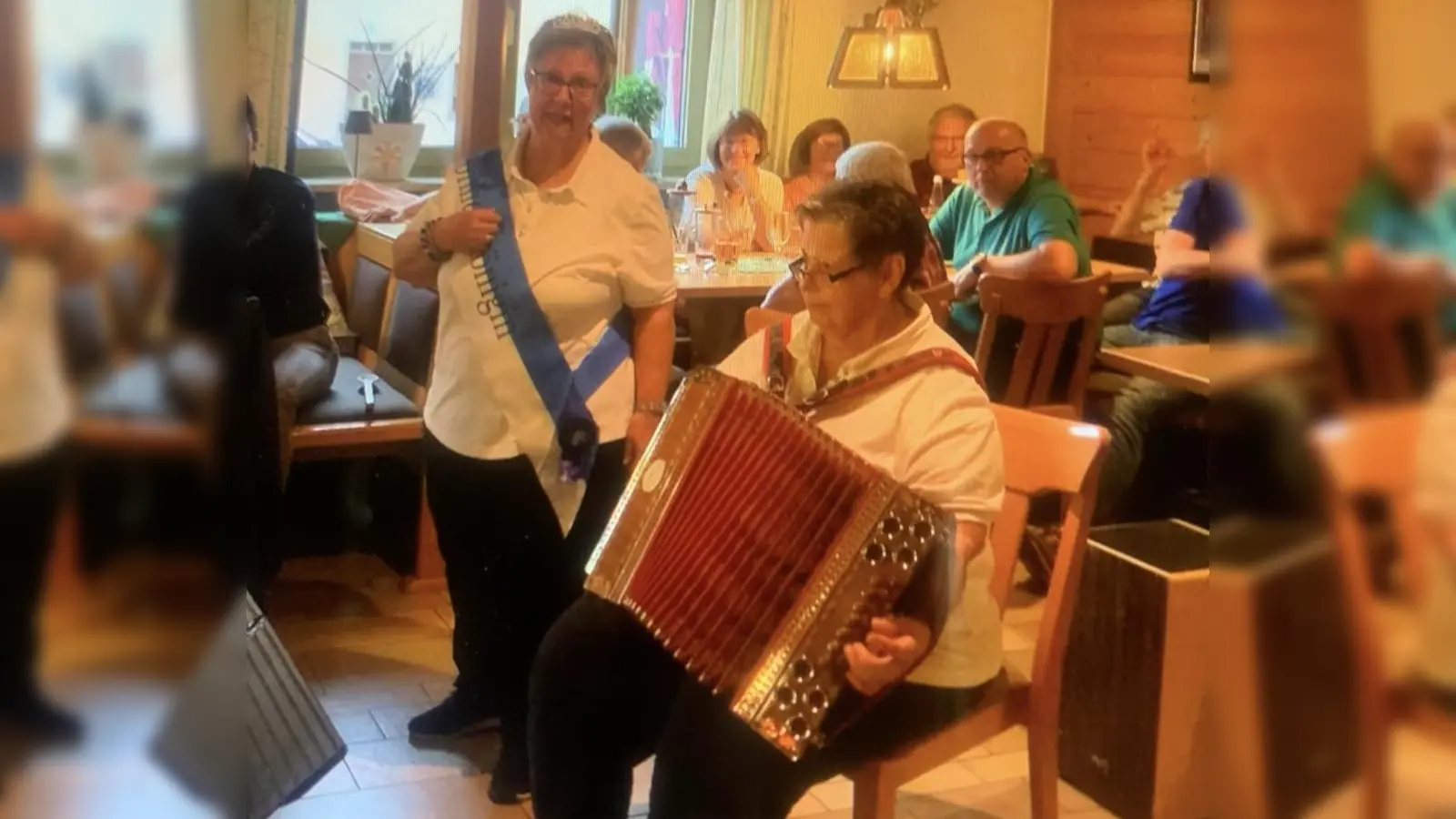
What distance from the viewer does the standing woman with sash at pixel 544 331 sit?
165cm

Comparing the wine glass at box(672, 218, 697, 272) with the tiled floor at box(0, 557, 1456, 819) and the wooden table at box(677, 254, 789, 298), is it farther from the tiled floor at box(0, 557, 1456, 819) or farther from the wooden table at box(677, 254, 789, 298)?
the tiled floor at box(0, 557, 1456, 819)

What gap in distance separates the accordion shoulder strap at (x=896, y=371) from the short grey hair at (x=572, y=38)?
20.0 inches

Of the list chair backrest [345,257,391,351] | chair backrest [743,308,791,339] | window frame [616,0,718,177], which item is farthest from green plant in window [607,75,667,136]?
chair backrest [743,308,791,339]

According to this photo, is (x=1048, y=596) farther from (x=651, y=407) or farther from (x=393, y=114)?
(x=393, y=114)

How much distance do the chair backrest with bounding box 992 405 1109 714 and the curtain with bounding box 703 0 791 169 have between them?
3.02 m

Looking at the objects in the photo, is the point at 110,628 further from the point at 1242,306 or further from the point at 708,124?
the point at 708,124

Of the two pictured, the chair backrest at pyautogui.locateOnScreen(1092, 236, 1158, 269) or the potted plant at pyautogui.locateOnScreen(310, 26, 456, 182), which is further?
the chair backrest at pyautogui.locateOnScreen(1092, 236, 1158, 269)

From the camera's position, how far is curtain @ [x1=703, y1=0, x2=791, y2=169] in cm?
442

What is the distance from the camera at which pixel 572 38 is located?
5.24 feet

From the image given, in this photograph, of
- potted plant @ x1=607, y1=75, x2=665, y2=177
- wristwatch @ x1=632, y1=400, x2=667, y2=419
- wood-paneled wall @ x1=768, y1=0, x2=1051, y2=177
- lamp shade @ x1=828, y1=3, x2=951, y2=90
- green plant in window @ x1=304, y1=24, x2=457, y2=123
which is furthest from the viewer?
wood-paneled wall @ x1=768, y1=0, x2=1051, y2=177

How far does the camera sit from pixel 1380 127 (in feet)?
1.42

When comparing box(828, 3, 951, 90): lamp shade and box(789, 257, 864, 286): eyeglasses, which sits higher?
box(828, 3, 951, 90): lamp shade

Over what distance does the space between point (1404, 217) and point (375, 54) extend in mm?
1775

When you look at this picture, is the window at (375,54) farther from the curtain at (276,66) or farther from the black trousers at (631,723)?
the black trousers at (631,723)
